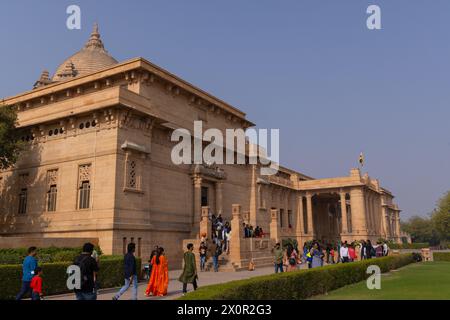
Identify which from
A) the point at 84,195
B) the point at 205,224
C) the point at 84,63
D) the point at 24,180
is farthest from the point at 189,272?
the point at 84,63

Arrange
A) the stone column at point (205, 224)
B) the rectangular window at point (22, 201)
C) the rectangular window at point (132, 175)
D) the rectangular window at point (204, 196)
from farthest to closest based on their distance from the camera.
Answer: the rectangular window at point (204, 196), the stone column at point (205, 224), the rectangular window at point (22, 201), the rectangular window at point (132, 175)

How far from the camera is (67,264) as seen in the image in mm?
13914

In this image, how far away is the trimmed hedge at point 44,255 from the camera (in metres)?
15.1

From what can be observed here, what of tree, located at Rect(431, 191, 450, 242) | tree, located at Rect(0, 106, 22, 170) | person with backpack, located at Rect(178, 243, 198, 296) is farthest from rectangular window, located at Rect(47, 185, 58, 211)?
tree, located at Rect(431, 191, 450, 242)

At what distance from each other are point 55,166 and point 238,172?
52.0ft

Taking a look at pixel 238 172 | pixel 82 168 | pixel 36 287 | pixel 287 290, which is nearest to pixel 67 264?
pixel 36 287

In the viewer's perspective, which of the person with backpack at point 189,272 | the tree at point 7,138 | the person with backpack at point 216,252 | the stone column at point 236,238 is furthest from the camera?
the stone column at point 236,238

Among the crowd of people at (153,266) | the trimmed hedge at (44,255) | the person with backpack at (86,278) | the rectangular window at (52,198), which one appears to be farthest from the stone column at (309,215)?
the person with backpack at (86,278)

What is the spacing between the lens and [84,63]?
1538 inches

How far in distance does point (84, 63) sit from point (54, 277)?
99.4 ft

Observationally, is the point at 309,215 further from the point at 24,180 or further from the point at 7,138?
the point at 7,138

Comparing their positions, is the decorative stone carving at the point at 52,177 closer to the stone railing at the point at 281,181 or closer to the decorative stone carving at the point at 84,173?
Result: the decorative stone carving at the point at 84,173

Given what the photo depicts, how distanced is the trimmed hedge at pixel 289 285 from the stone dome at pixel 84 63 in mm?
29592
